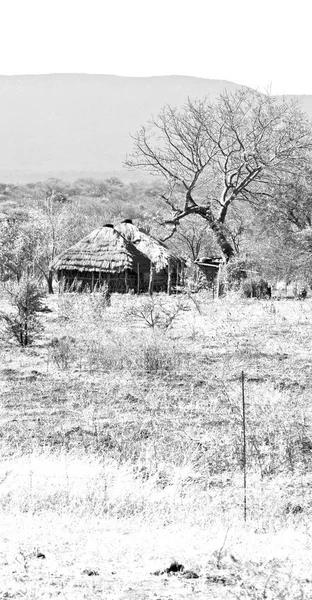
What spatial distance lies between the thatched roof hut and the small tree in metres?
11.9

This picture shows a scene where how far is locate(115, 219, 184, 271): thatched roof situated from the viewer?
1205 inches

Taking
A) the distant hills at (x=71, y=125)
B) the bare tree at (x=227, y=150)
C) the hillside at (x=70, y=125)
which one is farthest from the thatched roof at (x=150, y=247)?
the hillside at (x=70, y=125)

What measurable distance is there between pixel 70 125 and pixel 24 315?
159282 millimetres

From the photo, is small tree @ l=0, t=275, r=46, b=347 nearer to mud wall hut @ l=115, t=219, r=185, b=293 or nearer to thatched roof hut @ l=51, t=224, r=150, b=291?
thatched roof hut @ l=51, t=224, r=150, b=291

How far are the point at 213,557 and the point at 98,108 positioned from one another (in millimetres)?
182113

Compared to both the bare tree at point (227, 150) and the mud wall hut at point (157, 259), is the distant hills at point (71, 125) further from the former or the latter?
the mud wall hut at point (157, 259)

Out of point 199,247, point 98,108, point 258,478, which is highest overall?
point 98,108

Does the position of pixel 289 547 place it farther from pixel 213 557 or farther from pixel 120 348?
pixel 120 348

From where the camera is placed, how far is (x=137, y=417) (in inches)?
410

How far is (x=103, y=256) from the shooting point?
3053cm

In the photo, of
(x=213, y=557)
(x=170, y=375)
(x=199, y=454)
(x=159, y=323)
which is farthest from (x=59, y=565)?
(x=159, y=323)

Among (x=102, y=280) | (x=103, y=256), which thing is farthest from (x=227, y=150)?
(x=102, y=280)

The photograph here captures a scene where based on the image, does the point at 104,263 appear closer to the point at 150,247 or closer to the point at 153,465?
the point at 150,247

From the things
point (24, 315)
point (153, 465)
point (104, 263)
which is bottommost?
point (153, 465)
